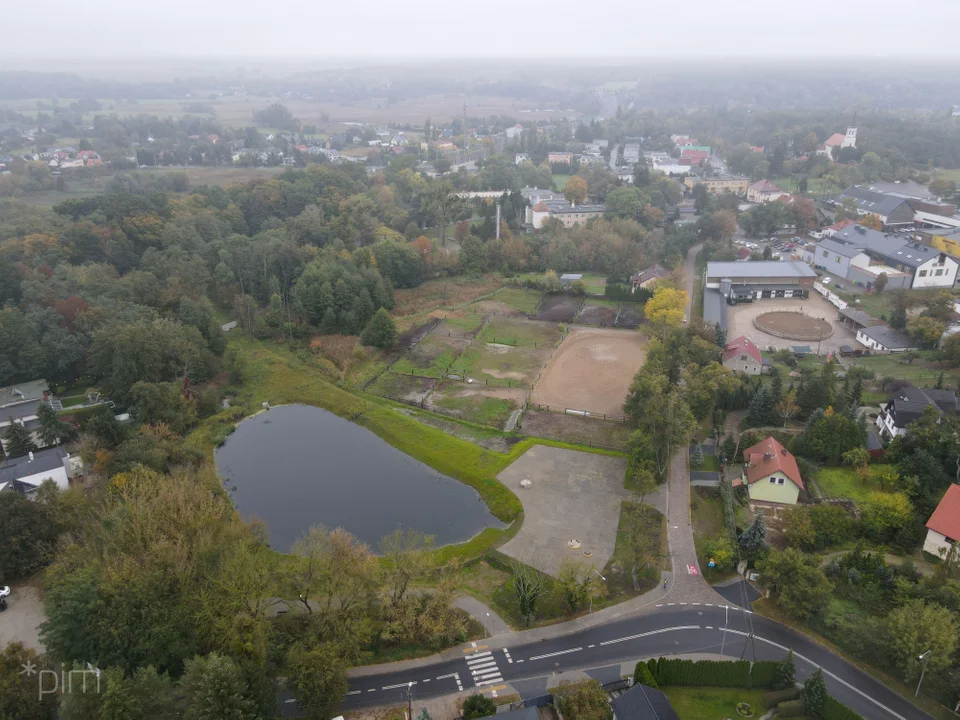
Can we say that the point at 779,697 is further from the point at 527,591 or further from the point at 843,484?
the point at 843,484

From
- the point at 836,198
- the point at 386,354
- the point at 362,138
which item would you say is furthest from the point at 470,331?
the point at 362,138

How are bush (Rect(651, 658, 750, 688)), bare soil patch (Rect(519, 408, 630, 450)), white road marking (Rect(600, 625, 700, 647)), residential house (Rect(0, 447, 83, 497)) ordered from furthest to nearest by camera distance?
bare soil patch (Rect(519, 408, 630, 450)) → residential house (Rect(0, 447, 83, 497)) → white road marking (Rect(600, 625, 700, 647)) → bush (Rect(651, 658, 750, 688))

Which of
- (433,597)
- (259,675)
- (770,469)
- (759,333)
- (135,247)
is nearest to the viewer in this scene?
(259,675)

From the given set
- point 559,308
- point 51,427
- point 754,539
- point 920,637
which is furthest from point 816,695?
point 559,308

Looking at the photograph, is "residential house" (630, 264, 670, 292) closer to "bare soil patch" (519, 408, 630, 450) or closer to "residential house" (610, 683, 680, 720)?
"bare soil patch" (519, 408, 630, 450)

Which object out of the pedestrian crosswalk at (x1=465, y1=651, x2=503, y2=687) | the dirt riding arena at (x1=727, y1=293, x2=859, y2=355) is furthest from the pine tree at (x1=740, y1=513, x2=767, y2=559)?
the dirt riding arena at (x1=727, y1=293, x2=859, y2=355)

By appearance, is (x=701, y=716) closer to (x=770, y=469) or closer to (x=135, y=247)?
(x=770, y=469)
